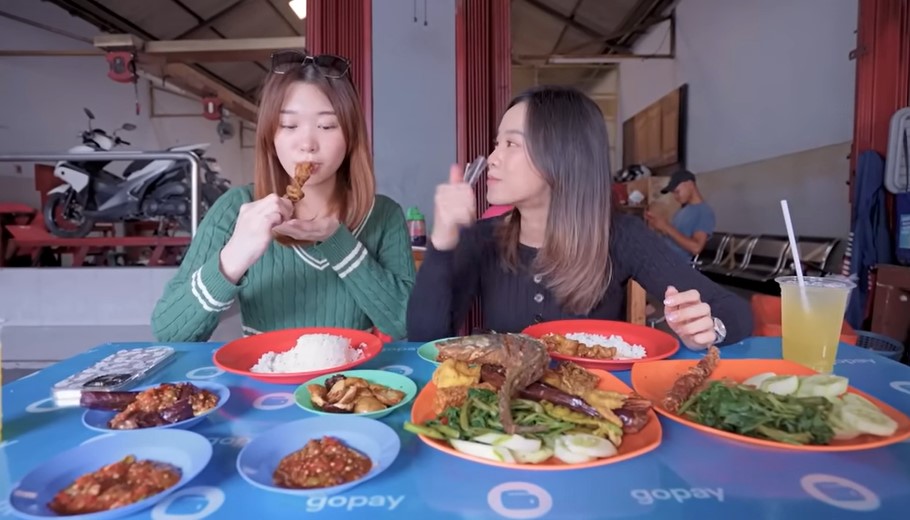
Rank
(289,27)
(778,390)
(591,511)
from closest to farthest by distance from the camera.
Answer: (591,511) → (778,390) → (289,27)

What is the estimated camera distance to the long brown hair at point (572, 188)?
153cm

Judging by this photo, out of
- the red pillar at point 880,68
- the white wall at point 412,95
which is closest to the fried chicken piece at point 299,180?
the white wall at point 412,95

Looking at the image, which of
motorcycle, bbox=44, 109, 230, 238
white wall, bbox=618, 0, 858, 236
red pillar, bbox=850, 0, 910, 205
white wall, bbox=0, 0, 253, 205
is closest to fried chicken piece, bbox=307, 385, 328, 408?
red pillar, bbox=850, 0, 910, 205

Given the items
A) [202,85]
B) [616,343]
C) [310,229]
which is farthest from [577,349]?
[202,85]

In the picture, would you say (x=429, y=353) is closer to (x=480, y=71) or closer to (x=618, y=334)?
(x=618, y=334)

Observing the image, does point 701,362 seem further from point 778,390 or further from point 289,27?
point 289,27

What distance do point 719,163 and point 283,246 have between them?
6345mm

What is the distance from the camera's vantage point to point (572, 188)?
5.15 ft

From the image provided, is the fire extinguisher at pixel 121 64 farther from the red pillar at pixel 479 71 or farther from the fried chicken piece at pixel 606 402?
the fried chicken piece at pixel 606 402

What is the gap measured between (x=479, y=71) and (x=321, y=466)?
3.52 m

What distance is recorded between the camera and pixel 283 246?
5.41 ft

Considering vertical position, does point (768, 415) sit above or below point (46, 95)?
below

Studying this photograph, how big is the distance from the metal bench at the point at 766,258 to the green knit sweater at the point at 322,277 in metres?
3.94

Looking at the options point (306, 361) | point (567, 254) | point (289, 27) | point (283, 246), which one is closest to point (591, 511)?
point (306, 361)
